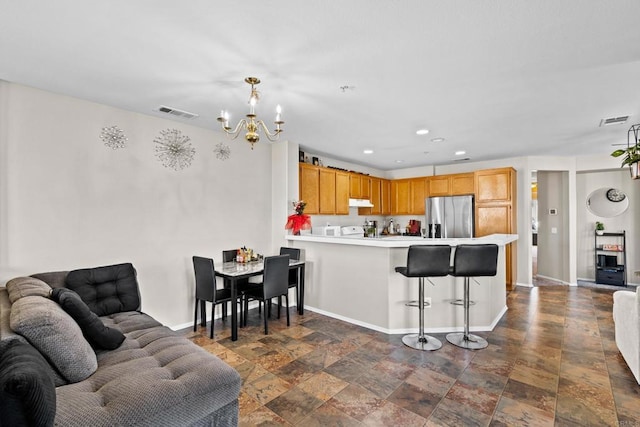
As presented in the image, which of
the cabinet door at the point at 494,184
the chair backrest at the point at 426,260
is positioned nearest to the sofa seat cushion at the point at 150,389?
the chair backrest at the point at 426,260

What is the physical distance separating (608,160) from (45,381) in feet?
26.1

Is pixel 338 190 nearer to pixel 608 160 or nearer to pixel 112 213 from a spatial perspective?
pixel 112 213

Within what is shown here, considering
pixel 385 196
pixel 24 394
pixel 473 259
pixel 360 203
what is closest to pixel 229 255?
pixel 360 203

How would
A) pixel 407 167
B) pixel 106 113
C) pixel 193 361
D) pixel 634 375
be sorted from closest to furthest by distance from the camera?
pixel 193 361
pixel 634 375
pixel 106 113
pixel 407 167

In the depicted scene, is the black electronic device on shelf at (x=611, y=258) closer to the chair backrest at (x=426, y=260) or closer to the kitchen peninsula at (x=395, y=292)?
the kitchen peninsula at (x=395, y=292)

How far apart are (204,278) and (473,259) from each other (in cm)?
296

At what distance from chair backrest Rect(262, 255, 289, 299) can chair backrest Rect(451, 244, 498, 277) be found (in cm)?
194

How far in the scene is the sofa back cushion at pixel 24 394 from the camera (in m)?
1.07

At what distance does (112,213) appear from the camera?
3.23m

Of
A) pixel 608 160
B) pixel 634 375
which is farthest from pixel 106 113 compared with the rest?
pixel 608 160

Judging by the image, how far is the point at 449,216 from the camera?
6316 millimetres

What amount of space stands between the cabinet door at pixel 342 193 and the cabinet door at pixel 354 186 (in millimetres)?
147

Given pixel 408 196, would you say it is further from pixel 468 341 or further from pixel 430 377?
pixel 430 377

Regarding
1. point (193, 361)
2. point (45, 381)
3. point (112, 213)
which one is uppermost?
point (112, 213)
